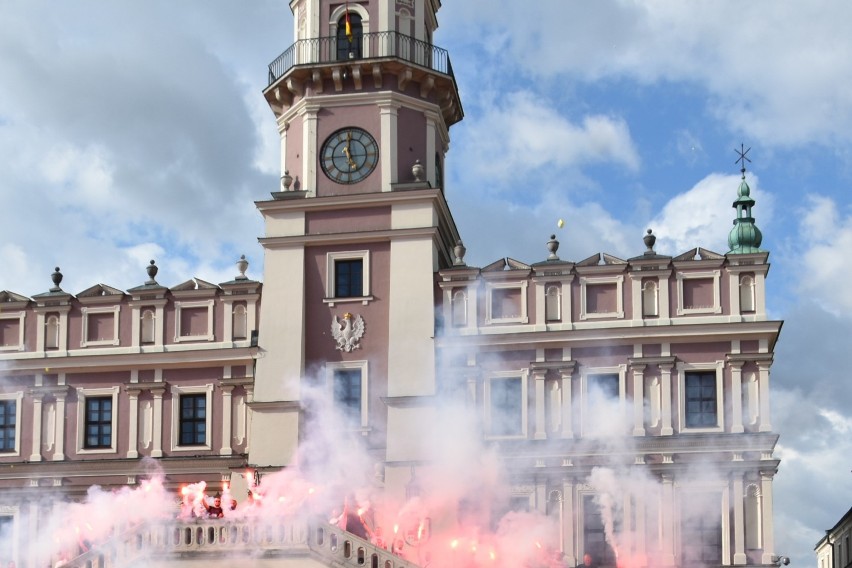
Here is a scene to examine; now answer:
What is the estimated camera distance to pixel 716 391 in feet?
180

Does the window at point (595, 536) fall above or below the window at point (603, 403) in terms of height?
below

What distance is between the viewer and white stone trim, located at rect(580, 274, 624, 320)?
56.3 metres

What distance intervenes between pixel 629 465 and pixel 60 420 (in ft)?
71.1

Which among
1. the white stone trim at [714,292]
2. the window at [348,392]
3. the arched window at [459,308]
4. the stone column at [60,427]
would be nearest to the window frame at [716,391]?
the white stone trim at [714,292]

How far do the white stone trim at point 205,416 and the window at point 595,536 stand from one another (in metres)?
14.3

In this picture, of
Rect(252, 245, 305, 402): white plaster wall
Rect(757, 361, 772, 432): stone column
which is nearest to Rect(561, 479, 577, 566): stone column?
Rect(757, 361, 772, 432): stone column

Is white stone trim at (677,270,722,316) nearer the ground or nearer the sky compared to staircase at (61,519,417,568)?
nearer the sky

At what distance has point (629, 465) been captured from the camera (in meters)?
54.7

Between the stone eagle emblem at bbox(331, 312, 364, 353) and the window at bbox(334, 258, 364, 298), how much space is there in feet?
3.00

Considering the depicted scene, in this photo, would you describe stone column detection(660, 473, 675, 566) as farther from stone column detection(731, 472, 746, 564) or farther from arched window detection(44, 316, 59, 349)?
arched window detection(44, 316, 59, 349)

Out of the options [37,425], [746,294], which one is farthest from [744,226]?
[37,425]

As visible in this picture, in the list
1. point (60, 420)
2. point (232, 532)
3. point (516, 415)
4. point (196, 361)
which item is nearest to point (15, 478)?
point (60, 420)

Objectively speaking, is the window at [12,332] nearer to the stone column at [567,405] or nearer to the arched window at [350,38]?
the arched window at [350,38]

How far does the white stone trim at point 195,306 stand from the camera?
59469 millimetres
